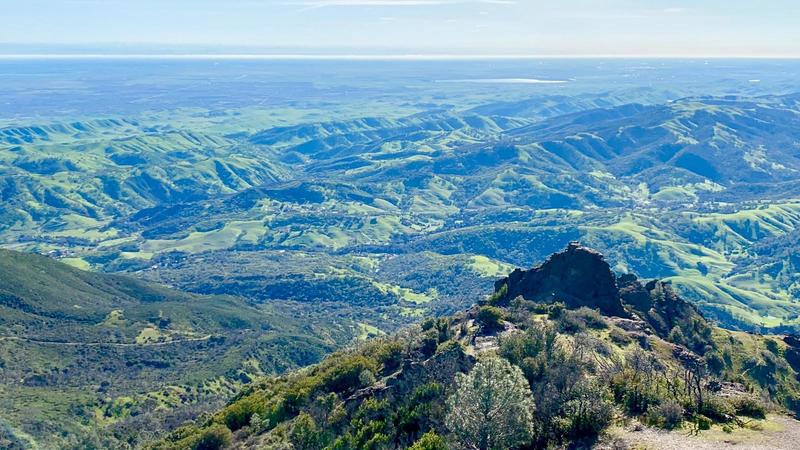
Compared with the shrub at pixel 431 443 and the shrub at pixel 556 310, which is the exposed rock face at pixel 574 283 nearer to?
the shrub at pixel 556 310

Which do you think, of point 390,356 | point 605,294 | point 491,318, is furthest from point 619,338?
point 390,356

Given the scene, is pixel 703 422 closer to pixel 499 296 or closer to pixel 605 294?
pixel 605 294

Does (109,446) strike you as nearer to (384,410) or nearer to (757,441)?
(384,410)

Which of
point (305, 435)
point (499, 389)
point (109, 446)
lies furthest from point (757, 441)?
point (109, 446)

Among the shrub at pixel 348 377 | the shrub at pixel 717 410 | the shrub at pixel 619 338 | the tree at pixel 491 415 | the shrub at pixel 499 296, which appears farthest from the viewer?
the shrub at pixel 499 296

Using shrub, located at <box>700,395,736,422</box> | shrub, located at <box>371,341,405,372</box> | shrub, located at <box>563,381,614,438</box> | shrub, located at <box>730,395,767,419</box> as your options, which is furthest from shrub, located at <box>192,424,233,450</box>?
shrub, located at <box>730,395,767,419</box>

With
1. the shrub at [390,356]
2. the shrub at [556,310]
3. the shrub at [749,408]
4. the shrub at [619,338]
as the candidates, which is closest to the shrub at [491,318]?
the shrub at [556,310]
